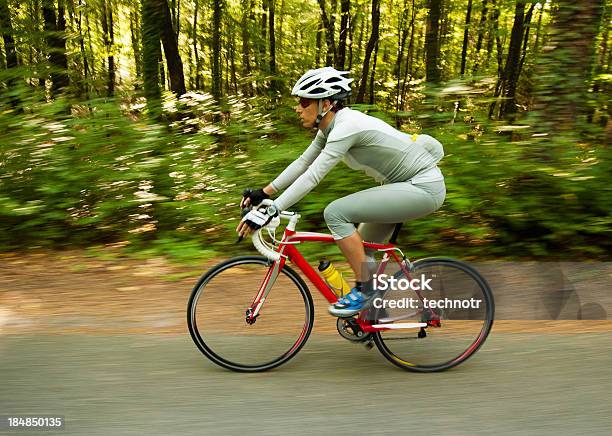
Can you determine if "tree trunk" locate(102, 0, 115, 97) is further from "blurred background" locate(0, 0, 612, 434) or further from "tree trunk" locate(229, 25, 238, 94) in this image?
"blurred background" locate(0, 0, 612, 434)

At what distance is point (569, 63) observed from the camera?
7.35m

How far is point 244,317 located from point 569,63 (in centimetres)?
554

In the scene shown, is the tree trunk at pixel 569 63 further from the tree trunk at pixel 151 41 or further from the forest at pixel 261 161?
the tree trunk at pixel 151 41

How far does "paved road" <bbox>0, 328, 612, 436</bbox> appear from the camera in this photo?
11.4 ft

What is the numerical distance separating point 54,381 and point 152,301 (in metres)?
1.88

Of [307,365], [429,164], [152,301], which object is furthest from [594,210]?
[152,301]

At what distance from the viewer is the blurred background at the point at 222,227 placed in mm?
3838

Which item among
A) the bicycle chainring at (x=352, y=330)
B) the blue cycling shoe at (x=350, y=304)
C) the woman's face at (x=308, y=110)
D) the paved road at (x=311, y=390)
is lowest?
the paved road at (x=311, y=390)

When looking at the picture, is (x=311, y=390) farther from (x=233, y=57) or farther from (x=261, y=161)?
(x=233, y=57)

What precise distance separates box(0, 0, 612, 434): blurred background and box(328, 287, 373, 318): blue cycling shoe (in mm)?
455

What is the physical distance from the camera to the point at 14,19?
11328 millimetres

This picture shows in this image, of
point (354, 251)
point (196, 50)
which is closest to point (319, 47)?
point (196, 50)

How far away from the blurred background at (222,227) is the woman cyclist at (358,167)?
3.17 feet

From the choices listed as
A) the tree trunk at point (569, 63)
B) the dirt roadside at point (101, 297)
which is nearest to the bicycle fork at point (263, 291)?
the dirt roadside at point (101, 297)
